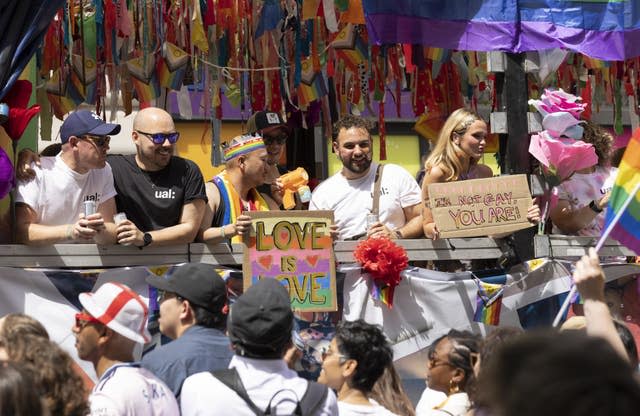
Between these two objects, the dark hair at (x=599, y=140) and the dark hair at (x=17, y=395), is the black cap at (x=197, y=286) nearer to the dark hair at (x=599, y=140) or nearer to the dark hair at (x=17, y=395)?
the dark hair at (x=17, y=395)

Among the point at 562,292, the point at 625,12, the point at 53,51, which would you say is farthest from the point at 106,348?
the point at 53,51

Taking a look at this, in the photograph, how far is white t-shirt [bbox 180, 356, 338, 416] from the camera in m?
4.31

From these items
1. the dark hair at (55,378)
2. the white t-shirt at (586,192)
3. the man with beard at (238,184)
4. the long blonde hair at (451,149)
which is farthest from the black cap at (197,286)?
the white t-shirt at (586,192)

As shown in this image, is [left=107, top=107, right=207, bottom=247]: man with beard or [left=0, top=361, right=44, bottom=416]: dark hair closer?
[left=0, top=361, right=44, bottom=416]: dark hair

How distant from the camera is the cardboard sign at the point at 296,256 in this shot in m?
6.81

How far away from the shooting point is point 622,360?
2.32 metres

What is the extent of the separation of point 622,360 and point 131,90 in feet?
30.4

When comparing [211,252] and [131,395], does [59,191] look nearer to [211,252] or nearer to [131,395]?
[211,252]

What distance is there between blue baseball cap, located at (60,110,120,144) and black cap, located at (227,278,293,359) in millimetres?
2674

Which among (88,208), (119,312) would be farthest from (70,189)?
(119,312)

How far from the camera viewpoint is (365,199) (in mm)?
7770

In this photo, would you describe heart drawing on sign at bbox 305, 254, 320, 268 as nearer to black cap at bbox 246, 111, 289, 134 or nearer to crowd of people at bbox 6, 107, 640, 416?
crowd of people at bbox 6, 107, 640, 416

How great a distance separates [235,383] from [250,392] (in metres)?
0.07

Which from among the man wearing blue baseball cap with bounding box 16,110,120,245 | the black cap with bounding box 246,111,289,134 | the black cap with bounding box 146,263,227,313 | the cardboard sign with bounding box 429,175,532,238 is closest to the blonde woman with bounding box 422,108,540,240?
the cardboard sign with bounding box 429,175,532,238
